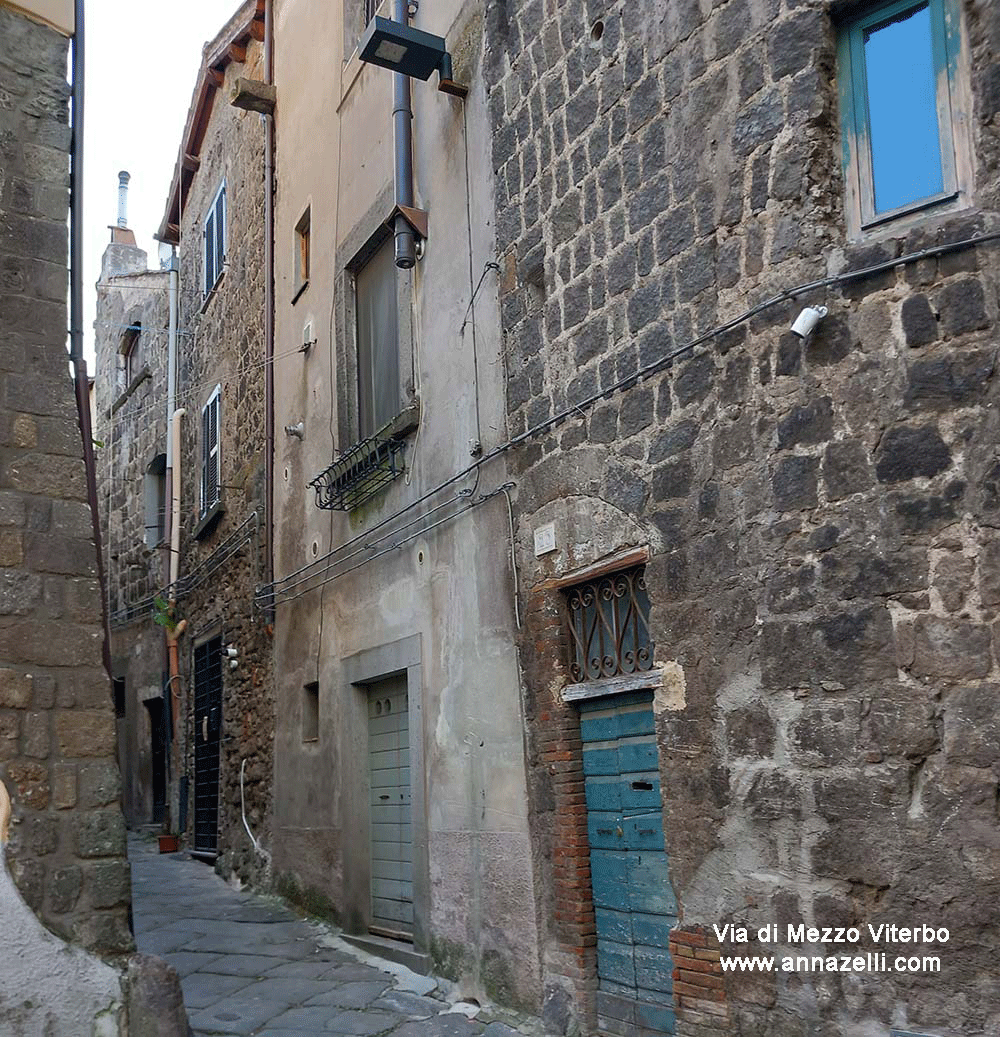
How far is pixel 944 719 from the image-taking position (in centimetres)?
406

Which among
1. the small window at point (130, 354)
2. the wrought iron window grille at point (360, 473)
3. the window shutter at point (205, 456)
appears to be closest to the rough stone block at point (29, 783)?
the wrought iron window grille at point (360, 473)

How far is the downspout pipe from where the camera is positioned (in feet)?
17.0

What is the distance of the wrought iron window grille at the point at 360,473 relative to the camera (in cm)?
809

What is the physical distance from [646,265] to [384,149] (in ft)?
12.6

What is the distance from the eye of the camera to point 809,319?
14.9ft

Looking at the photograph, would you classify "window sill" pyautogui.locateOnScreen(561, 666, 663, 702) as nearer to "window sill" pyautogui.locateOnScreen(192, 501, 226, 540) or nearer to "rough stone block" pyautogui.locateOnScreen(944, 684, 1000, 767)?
"rough stone block" pyautogui.locateOnScreen(944, 684, 1000, 767)

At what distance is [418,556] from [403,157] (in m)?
2.81

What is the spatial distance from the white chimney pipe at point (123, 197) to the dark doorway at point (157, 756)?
10514 millimetres

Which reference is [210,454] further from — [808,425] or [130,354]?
[808,425]

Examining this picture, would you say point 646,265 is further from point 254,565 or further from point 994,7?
point 254,565

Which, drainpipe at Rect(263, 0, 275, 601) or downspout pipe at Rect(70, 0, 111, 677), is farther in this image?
drainpipe at Rect(263, 0, 275, 601)

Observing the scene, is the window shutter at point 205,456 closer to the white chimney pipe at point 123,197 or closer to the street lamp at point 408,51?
the street lamp at point 408,51

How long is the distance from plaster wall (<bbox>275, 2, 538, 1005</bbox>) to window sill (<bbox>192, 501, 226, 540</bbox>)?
1.89 m

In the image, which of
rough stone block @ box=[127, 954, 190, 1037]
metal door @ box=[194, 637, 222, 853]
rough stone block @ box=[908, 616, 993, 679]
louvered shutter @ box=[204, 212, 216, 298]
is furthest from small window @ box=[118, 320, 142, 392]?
rough stone block @ box=[908, 616, 993, 679]
